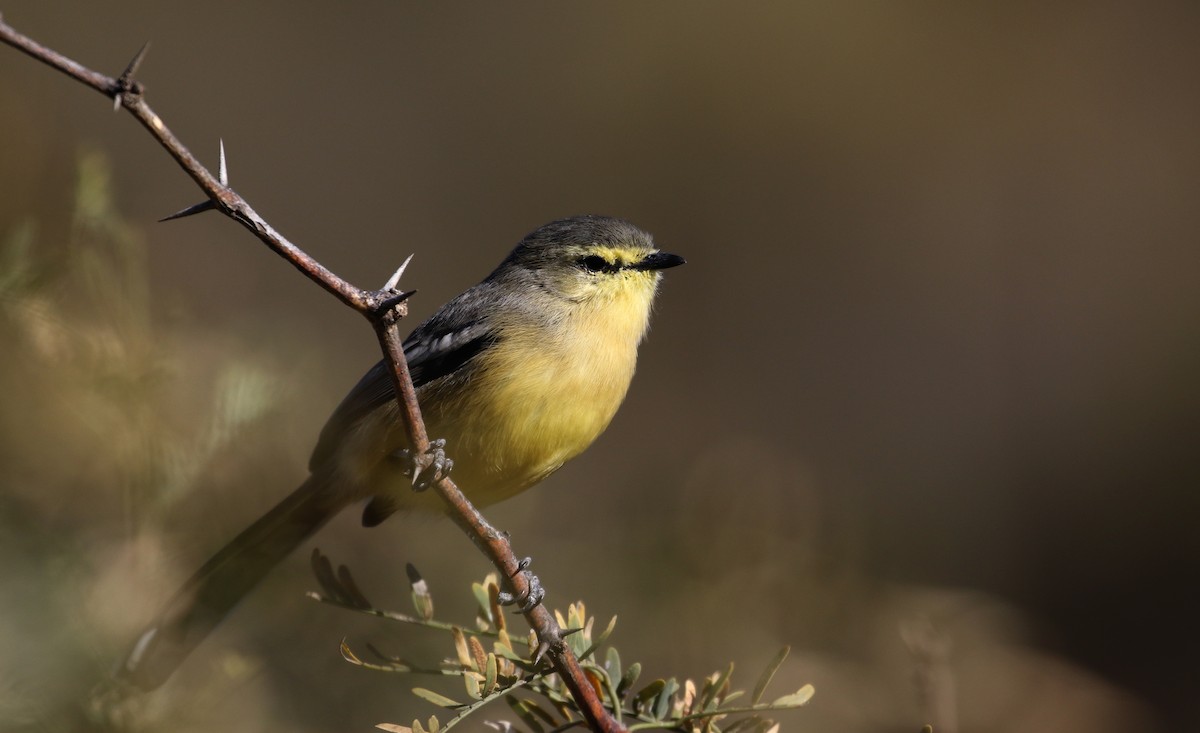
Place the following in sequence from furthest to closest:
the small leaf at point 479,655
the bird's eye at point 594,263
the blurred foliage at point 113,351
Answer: the bird's eye at point 594,263
the blurred foliage at point 113,351
the small leaf at point 479,655

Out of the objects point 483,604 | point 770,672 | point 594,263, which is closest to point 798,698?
point 770,672

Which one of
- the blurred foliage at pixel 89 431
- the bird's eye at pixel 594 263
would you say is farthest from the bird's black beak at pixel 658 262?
the blurred foliage at pixel 89 431

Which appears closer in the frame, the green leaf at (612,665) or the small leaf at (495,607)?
the green leaf at (612,665)

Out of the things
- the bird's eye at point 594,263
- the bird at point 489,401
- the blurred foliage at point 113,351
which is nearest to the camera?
the blurred foliage at point 113,351

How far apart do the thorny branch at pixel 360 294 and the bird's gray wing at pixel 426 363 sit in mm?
1542

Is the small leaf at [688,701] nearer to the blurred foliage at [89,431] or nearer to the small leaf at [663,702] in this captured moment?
the small leaf at [663,702]

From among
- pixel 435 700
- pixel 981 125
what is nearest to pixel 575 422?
pixel 435 700

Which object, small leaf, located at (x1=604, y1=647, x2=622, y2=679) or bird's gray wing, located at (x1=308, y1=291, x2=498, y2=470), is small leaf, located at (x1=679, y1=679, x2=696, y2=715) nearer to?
small leaf, located at (x1=604, y1=647, x2=622, y2=679)

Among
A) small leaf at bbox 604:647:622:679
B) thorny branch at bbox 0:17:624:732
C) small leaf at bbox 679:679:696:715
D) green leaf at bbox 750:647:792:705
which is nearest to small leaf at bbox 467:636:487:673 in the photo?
thorny branch at bbox 0:17:624:732

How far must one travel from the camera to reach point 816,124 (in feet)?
28.6

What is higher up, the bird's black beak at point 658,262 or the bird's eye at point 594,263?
the bird's eye at point 594,263

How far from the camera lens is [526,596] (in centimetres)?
221

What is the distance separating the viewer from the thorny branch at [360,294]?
1.47 m

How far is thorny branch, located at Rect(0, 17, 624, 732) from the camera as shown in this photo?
147 centimetres
